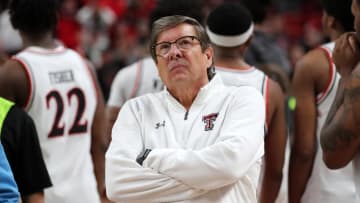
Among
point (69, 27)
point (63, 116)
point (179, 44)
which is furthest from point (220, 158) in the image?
point (69, 27)

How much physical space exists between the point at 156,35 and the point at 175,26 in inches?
4.3

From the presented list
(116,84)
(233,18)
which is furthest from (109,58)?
(233,18)

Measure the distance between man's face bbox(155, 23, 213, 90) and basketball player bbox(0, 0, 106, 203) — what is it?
1.28 meters

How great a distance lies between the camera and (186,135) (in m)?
4.32

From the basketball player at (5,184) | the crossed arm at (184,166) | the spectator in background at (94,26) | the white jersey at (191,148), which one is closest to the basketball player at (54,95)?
the white jersey at (191,148)

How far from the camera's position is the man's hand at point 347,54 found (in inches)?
164

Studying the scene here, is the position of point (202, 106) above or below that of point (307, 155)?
above

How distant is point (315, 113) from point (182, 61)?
110cm

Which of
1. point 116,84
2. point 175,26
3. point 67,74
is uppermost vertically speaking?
point 175,26

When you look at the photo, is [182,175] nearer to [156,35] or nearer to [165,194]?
[165,194]

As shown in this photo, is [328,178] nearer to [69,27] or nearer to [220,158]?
[220,158]

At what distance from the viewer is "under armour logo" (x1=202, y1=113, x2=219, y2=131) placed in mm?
4328

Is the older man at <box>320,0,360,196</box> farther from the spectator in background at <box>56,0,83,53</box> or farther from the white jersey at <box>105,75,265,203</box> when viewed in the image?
the spectator in background at <box>56,0,83,53</box>

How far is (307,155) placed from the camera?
17.2 feet
